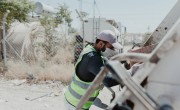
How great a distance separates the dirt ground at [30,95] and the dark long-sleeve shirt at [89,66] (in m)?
2.66

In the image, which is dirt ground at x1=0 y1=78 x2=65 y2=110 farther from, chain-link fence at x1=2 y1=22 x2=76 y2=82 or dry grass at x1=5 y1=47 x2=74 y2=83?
chain-link fence at x1=2 y1=22 x2=76 y2=82

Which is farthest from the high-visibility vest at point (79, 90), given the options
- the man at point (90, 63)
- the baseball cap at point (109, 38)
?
the baseball cap at point (109, 38)

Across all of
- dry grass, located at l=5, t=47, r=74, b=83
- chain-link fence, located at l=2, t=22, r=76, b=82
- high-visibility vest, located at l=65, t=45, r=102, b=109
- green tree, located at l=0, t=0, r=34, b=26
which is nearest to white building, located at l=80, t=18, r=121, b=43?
chain-link fence, located at l=2, t=22, r=76, b=82

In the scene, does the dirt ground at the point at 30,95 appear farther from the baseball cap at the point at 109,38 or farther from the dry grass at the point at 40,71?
the baseball cap at the point at 109,38

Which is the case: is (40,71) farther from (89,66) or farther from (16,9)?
(89,66)

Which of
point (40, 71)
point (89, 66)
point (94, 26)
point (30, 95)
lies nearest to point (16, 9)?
point (40, 71)

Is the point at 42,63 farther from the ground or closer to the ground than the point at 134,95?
closer to the ground

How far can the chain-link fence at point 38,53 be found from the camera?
9.18 meters

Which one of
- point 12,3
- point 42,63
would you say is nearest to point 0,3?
point 12,3

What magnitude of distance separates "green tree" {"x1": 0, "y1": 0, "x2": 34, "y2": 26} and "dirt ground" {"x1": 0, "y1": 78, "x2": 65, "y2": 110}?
12.5ft

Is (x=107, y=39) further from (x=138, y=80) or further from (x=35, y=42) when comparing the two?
(x=35, y=42)

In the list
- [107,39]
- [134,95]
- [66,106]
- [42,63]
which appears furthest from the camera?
[42,63]

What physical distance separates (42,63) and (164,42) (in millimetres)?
9214

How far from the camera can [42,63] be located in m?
10.4
